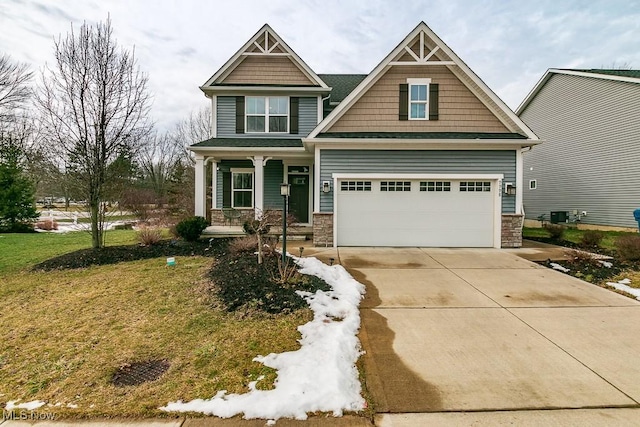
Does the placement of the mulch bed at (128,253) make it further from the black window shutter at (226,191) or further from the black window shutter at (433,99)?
the black window shutter at (433,99)

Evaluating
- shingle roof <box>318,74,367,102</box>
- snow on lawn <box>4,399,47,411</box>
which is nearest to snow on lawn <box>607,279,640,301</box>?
snow on lawn <box>4,399,47,411</box>

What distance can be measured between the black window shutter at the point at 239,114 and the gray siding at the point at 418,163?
4619 mm

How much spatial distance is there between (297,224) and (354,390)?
10.0 m

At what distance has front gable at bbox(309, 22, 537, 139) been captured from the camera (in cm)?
1051

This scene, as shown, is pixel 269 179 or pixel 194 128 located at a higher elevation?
pixel 194 128

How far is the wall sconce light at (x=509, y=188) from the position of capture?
10.1 meters

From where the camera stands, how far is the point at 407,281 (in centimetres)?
651

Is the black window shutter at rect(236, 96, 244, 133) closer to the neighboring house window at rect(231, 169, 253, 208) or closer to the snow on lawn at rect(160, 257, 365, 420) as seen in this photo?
the neighboring house window at rect(231, 169, 253, 208)

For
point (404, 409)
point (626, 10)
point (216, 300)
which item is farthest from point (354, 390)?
point (626, 10)

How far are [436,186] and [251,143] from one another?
270 inches

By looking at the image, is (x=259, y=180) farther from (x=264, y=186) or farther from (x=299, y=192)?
(x=299, y=192)

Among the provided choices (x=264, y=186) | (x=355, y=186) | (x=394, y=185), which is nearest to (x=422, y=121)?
(x=394, y=185)

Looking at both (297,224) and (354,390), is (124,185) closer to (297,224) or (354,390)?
(297,224)

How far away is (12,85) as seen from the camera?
18.8 metres
